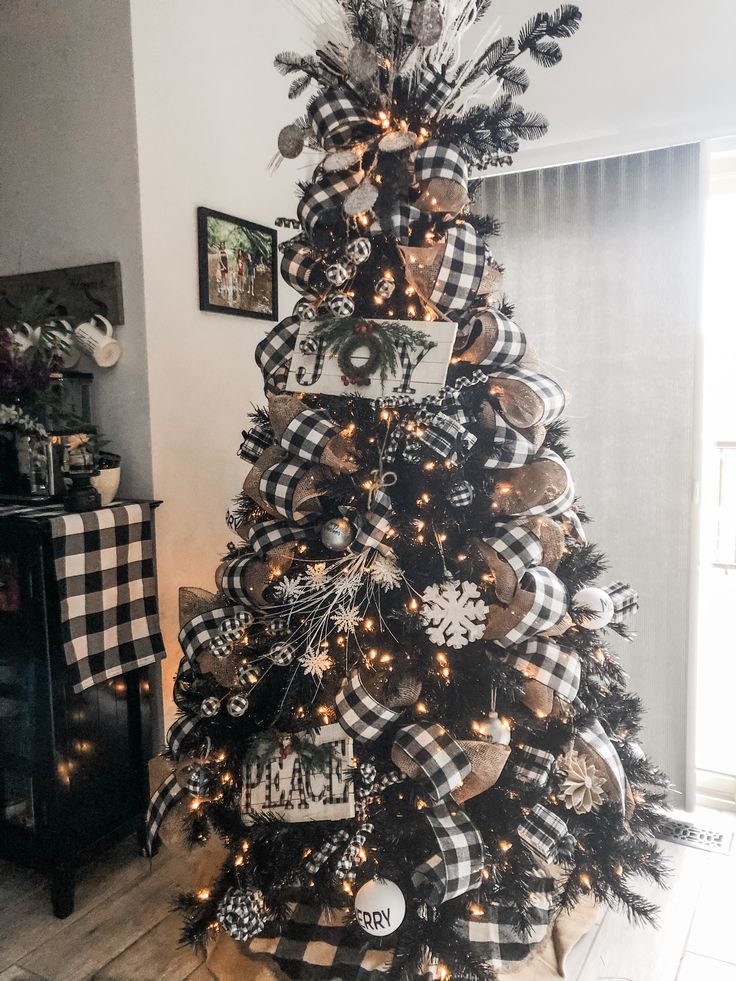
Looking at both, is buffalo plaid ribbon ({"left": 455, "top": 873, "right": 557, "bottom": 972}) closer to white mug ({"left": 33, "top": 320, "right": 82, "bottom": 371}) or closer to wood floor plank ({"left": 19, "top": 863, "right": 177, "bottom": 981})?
wood floor plank ({"left": 19, "top": 863, "right": 177, "bottom": 981})

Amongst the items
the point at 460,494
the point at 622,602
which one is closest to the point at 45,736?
the point at 460,494

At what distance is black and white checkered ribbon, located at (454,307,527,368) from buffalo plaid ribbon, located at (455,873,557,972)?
111 cm

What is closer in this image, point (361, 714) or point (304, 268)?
point (361, 714)

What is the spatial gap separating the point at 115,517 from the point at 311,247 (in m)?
0.85

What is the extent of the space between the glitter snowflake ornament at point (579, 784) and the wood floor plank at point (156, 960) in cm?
93

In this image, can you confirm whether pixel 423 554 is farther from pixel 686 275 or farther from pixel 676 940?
pixel 686 275

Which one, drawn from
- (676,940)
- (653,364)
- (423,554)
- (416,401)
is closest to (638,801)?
(676,940)

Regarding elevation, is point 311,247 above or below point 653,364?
above

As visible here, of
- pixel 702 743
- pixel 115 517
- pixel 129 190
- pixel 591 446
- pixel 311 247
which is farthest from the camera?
pixel 702 743

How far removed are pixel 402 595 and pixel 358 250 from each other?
0.70m

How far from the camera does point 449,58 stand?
1575mm

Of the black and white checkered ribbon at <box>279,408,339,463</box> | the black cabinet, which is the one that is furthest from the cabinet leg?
the black and white checkered ribbon at <box>279,408,339,463</box>

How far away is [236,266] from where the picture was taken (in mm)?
2277

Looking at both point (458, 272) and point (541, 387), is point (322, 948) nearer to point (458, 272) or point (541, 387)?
point (541, 387)
